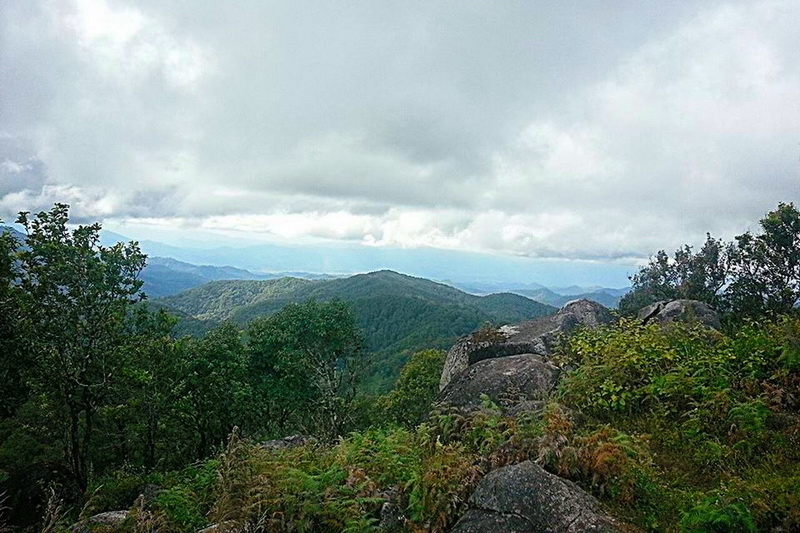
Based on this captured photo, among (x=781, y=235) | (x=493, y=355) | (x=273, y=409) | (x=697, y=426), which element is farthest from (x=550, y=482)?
(x=781, y=235)

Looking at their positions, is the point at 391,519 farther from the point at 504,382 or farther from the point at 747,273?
the point at 747,273

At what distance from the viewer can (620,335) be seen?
9.70 metres

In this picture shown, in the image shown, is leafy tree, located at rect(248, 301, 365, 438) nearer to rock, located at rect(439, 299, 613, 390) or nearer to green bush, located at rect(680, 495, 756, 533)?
rock, located at rect(439, 299, 613, 390)

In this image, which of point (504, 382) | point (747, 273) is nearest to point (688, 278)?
point (747, 273)

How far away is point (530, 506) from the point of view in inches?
200

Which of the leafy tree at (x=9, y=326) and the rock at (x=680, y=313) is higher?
the rock at (x=680, y=313)

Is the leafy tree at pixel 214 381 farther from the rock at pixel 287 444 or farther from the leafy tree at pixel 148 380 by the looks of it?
the rock at pixel 287 444

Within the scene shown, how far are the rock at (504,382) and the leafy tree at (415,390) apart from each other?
2743cm

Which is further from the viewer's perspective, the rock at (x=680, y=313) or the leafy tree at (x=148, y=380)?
the leafy tree at (x=148, y=380)

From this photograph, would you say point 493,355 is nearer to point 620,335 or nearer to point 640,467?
point 620,335

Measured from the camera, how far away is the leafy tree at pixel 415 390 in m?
38.4

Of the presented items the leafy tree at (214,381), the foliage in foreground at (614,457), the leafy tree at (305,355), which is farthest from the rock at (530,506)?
the leafy tree at (305,355)

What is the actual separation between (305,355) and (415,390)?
47.5 feet

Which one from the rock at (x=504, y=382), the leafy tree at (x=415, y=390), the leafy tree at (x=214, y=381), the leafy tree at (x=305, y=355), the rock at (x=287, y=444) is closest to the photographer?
the rock at (x=504, y=382)
